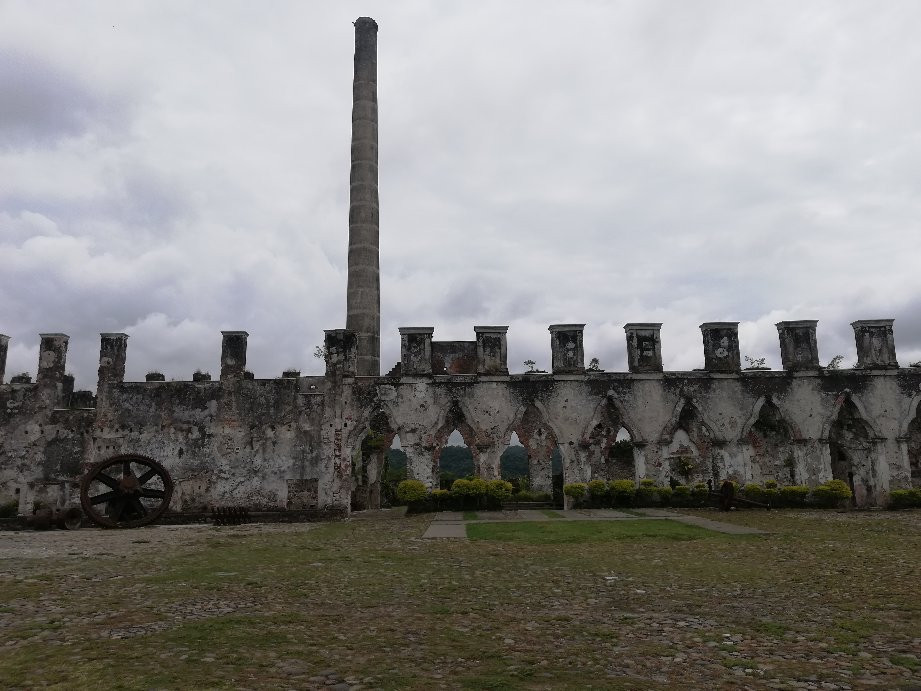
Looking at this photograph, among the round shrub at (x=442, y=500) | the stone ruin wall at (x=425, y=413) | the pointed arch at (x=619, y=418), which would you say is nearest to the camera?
the round shrub at (x=442, y=500)

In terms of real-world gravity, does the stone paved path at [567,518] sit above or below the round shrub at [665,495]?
below

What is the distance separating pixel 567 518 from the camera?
16141 mm

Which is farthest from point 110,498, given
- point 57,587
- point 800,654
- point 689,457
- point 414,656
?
point 689,457

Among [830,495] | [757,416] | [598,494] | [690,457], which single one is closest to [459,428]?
[598,494]

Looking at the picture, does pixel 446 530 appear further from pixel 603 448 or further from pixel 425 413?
pixel 603 448

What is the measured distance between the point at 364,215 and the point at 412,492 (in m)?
16.8

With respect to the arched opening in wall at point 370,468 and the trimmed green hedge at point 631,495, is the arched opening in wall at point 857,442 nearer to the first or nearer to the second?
the trimmed green hedge at point 631,495

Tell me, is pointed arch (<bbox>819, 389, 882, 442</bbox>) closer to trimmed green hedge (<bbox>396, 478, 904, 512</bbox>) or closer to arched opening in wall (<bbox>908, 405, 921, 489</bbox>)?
trimmed green hedge (<bbox>396, 478, 904, 512</bbox>)

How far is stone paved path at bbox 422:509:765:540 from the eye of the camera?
12.7 m

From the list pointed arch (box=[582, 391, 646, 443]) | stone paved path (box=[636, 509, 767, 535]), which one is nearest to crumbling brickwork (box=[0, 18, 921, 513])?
pointed arch (box=[582, 391, 646, 443])

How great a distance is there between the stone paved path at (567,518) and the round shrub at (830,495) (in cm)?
490

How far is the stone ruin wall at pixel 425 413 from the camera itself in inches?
799

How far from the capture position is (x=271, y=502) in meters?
20.0

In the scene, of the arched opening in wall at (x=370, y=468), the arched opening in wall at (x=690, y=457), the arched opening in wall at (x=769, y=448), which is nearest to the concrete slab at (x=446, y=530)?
the arched opening in wall at (x=370, y=468)
